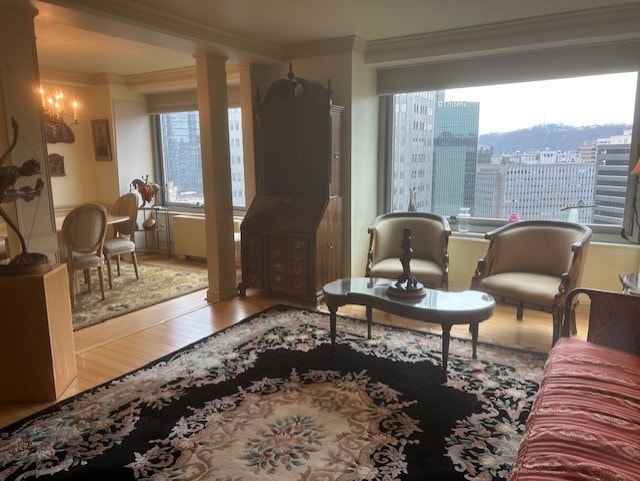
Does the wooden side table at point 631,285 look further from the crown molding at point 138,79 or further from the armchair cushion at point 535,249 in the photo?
the crown molding at point 138,79

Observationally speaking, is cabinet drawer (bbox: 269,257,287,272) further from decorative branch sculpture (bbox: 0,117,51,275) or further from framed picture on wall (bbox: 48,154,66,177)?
framed picture on wall (bbox: 48,154,66,177)

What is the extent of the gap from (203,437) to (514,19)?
12.5 ft

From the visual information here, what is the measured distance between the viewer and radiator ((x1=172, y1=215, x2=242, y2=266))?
6.36m

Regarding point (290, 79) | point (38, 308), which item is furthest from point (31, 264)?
point (290, 79)

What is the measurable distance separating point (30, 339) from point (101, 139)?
451 cm

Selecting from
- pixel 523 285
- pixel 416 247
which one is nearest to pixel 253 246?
pixel 416 247

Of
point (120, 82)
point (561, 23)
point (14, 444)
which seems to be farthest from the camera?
point (120, 82)

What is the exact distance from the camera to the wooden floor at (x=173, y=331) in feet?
10.5

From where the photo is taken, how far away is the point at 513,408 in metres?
2.59

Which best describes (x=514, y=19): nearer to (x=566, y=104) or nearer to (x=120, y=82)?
(x=566, y=104)

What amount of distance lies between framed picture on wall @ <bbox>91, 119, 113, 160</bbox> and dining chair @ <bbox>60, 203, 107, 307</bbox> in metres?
2.24

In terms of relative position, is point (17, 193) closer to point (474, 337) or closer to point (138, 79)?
point (474, 337)

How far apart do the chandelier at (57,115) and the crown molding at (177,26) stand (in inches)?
104

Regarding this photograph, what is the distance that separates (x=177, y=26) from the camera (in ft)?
12.0
